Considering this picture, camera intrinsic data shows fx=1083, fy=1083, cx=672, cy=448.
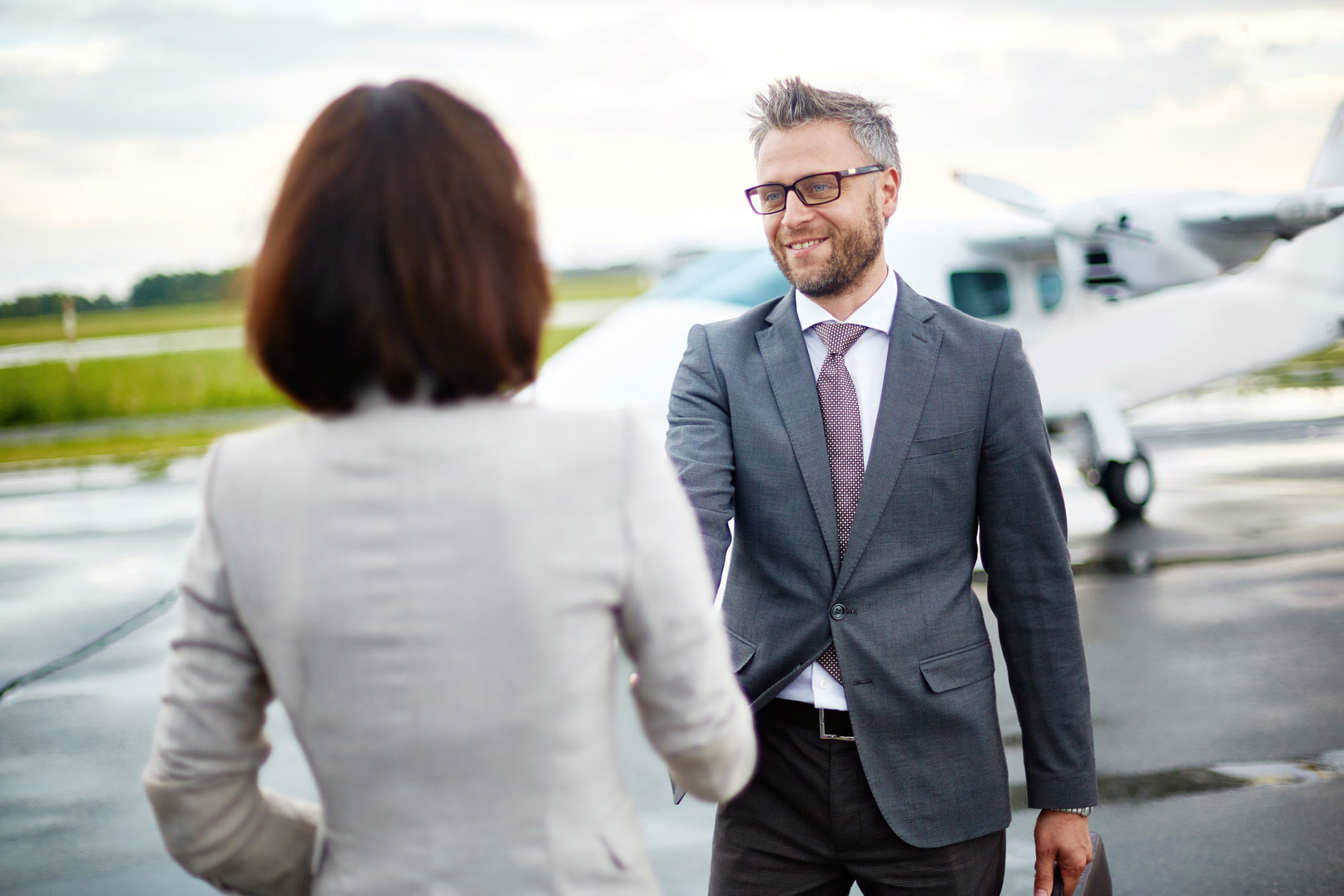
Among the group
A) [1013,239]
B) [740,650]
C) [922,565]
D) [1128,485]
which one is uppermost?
[1013,239]

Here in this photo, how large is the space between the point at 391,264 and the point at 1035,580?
1.24 m

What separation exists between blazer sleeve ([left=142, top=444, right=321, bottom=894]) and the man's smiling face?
1127mm

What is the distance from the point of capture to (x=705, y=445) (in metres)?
1.84

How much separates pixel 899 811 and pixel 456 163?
4.09 feet

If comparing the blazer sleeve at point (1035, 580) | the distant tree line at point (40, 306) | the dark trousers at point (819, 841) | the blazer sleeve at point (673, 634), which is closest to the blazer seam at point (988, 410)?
the blazer sleeve at point (1035, 580)

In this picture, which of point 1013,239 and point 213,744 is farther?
point 1013,239

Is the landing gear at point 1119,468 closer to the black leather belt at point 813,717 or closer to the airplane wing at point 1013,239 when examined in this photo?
the airplane wing at point 1013,239

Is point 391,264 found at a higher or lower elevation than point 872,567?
higher

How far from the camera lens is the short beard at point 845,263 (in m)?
1.89

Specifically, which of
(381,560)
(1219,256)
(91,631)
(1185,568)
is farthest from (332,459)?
(1219,256)

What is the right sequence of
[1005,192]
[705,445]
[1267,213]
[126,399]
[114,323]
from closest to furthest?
1. [705,445]
2. [1267,213]
3. [1005,192]
4. [126,399]
5. [114,323]

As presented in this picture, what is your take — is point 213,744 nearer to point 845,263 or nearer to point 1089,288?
point 845,263

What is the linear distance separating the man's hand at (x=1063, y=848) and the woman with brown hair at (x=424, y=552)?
3.40 feet

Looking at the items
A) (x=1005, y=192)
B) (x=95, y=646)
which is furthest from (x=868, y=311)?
(x=1005, y=192)
